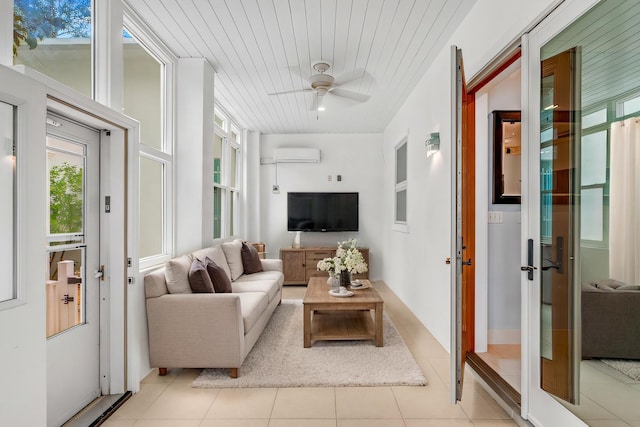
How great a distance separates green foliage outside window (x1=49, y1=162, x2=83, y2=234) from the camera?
203cm

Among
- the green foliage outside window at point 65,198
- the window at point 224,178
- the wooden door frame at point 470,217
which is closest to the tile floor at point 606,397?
the wooden door frame at point 470,217

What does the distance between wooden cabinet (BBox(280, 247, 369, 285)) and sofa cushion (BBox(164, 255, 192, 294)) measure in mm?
3181

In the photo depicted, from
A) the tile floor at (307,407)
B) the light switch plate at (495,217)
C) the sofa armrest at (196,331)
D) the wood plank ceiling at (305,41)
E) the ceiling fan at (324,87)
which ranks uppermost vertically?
the wood plank ceiling at (305,41)

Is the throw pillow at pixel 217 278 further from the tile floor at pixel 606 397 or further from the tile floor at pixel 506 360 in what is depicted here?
the tile floor at pixel 606 397

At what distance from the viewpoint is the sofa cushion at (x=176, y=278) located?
2766mm

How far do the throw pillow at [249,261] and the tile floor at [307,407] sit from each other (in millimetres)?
1944

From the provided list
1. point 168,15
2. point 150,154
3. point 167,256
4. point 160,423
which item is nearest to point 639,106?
point 160,423

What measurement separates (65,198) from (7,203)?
2.23 feet

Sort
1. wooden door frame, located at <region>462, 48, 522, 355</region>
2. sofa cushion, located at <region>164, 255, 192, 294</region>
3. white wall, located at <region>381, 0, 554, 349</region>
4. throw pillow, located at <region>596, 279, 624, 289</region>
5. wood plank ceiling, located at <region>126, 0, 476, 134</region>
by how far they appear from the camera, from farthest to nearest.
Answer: wooden door frame, located at <region>462, 48, 522, 355</region>, sofa cushion, located at <region>164, 255, 192, 294</region>, wood plank ceiling, located at <region>126, 0, 476, 134</region>, white wall, located at <region>381, 0, 554, 349</region>, throw pillow, located at <region>596, 279, 624, 289</region>

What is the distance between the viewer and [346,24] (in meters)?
2.81

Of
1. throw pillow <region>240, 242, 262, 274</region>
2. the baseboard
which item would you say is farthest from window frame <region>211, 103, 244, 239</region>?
the baseboard

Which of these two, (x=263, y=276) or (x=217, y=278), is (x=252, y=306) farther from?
(x=263, y=276)

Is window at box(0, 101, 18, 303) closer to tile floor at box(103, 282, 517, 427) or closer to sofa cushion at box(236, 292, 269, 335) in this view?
tile floor at box(103, 282, 517, 427)

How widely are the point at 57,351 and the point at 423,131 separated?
375 centimetres
